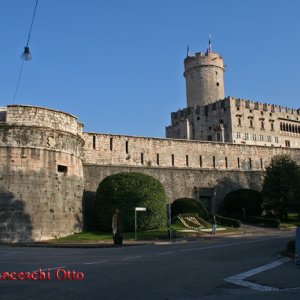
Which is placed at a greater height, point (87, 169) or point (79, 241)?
point (87, 169)

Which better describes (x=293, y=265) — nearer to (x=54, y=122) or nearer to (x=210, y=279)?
(x=210, y=279)

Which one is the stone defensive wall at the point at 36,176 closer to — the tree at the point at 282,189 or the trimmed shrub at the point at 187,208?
the trimmed shrub at the point at 187,208

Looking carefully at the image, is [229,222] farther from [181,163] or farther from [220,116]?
[220,116]

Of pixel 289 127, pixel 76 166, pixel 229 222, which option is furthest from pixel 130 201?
pixel 289 127

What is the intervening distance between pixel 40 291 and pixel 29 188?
68.4 feet

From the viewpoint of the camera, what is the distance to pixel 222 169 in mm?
44938

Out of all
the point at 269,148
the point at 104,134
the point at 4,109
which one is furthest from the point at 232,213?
the point at 4,109

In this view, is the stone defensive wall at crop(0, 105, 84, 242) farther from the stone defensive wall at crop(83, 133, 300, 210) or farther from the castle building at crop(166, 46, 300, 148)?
the castle building at crop(166, 46, 300, 148)

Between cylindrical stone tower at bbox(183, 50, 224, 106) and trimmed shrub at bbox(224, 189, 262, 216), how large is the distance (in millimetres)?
40776

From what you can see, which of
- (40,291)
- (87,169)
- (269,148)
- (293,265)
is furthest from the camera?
(269,148)

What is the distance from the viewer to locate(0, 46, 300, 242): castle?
1105 inches

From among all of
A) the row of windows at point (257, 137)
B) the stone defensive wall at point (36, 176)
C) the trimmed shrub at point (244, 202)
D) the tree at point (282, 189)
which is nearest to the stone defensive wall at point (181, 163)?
the trimmed shrub at point (244, 202)

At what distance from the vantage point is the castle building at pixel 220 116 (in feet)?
251

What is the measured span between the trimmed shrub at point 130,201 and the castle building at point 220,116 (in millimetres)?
45420
